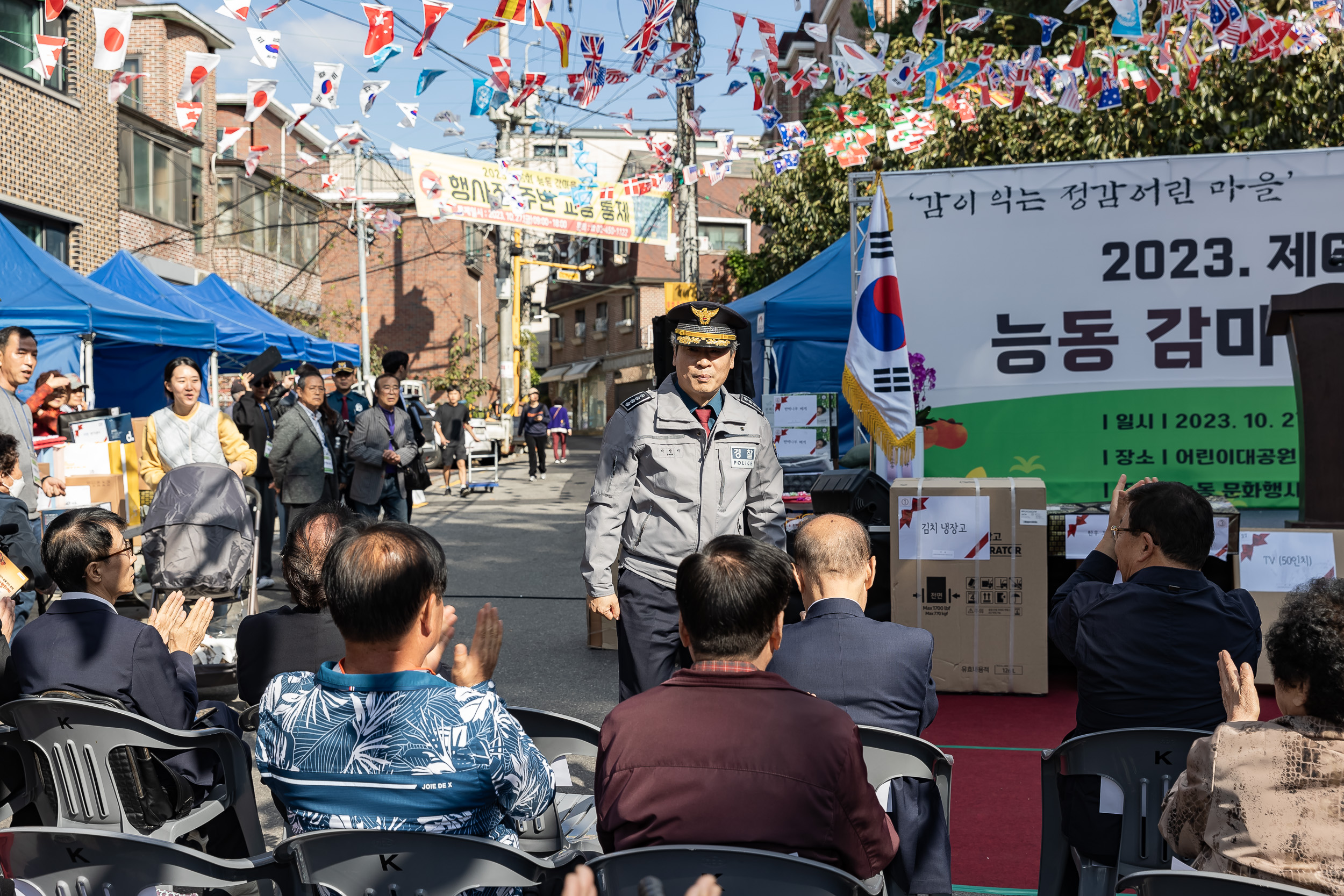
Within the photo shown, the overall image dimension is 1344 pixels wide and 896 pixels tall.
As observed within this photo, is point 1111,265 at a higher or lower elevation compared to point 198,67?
lower

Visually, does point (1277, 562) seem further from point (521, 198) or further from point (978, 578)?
point (521, 198)

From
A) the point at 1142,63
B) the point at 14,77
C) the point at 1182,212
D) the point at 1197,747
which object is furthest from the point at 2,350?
the point at 14,77

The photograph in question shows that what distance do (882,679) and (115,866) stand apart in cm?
168

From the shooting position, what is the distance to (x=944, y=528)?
5.46m

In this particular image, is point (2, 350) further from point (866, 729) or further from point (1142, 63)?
point (1142, 63)

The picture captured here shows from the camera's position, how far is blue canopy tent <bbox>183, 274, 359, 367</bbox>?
46.7ft

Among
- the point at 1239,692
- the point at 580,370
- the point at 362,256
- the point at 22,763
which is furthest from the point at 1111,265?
the point at 580,370

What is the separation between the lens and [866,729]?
2.29 metres

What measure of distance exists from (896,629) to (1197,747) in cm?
76

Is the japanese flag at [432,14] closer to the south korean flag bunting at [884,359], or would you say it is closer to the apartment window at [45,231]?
the south korean flag bunting at [884,359]

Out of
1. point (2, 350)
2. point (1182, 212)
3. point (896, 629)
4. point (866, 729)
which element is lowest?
point (866, 729)

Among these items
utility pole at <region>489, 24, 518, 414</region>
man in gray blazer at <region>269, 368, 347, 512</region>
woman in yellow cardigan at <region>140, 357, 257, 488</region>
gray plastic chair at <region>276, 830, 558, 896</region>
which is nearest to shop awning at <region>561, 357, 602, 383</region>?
utility pole at <region>489, 24, 518, 414</region>

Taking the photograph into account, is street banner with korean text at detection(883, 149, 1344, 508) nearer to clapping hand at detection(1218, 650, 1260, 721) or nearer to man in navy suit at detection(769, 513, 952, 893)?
man in navy suit at detection(769, 513, 952, 893)

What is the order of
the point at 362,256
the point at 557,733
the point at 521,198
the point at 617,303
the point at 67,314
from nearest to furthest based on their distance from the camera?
the point at 557,733, the point at 67,314, the point at 521,198, the point at 362,256, the point at 617,303
